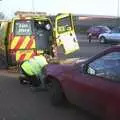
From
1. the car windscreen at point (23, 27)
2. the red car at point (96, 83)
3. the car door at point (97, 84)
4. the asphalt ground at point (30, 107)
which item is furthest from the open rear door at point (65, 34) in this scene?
the car door at point (97, 84)

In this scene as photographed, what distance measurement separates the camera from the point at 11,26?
→ 56.4 ft

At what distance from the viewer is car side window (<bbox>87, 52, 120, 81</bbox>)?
8188mm

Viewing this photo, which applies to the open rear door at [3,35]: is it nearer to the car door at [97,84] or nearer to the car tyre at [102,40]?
the car door at [97,84]

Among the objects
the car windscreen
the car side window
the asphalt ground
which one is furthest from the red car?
the car windscreen

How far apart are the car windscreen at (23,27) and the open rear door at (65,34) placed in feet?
3.18

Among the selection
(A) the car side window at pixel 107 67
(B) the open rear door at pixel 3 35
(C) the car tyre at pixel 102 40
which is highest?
(A) the car side window at pixel 107 67

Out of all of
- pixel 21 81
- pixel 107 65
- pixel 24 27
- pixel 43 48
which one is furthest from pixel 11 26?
pixel 107 65

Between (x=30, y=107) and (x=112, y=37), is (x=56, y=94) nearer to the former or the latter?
(x=30, y=107)

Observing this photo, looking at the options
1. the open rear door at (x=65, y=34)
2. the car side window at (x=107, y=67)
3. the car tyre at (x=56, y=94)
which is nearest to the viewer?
the car side window at (x=107, y=67)

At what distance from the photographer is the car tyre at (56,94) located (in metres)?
10.3

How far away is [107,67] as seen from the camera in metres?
8.51

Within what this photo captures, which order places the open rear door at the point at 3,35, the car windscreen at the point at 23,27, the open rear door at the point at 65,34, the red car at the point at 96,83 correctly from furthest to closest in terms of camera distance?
the open rear door at the point at 65,34 → the open rear door at the point at 3,35 → the car windscreen at the point at 23,27 → the red car at the point at 96,83

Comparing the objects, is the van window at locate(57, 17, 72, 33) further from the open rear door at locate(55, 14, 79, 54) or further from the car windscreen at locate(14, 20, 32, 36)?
the car windscreen at locate(14, 20, 32, 36)

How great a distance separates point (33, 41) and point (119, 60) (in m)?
9.51
